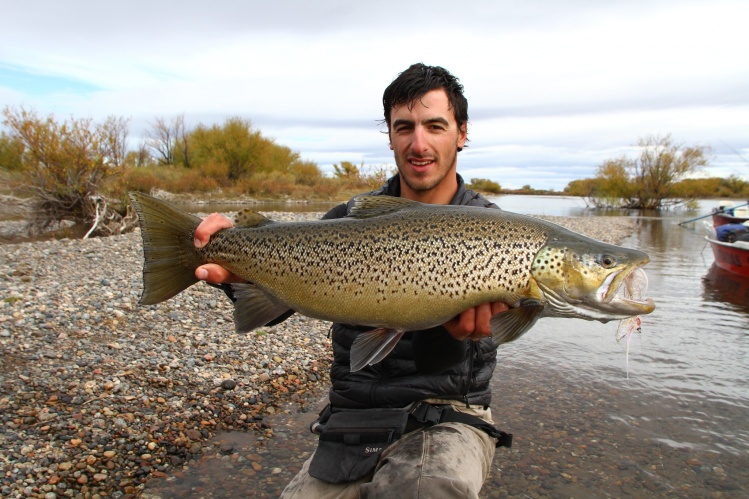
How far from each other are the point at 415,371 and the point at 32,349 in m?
4.55

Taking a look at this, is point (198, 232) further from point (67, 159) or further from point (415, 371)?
point (67, 159)

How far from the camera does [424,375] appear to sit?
3178 mm

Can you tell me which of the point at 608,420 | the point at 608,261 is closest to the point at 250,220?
the point at 608,261

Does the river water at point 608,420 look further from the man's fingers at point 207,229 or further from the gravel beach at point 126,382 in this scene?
the man's fingers at point 207,229

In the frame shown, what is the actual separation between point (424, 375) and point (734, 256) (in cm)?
1404

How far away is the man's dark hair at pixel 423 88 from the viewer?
3.71 m

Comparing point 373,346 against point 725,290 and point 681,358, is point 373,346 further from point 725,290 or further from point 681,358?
point 725,290

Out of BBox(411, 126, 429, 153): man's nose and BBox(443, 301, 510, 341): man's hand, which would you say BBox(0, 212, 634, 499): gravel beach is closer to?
BBox(443, 301, 510, 341): man's hand

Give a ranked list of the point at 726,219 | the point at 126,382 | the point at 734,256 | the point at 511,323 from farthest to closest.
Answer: the point at 726,219, the point at 734,256, the point at 126,382, the point at 511,323

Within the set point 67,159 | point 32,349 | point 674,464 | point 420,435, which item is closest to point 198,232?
point 420,435

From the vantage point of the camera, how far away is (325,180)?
58594 mm

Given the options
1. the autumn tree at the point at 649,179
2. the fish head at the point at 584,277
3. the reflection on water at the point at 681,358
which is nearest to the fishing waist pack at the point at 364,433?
the fish head at the point at 584,277

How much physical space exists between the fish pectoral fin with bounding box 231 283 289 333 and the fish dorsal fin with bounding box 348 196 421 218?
2.34ft

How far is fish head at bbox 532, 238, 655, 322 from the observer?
277 centimetres
